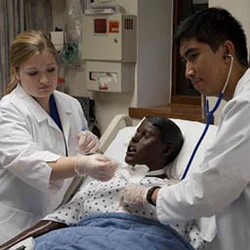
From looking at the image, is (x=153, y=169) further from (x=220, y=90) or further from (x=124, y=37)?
(x=124, y=37)

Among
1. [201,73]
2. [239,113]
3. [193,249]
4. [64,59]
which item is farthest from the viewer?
[64,59]

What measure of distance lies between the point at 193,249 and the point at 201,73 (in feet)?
2.13

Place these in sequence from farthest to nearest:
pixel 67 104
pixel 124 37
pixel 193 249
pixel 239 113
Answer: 1. pixel 124 37
2. pixel 67 104
3. pixel 193 249
4. pixel 239 113

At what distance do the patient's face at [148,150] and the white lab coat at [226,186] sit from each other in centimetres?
47

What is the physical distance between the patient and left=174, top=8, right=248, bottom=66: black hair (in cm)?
61

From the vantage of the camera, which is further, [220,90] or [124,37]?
[124,37]

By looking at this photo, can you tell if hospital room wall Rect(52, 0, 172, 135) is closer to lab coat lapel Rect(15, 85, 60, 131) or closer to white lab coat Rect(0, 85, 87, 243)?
white lab coat Rect(0, 85, 87, 243)

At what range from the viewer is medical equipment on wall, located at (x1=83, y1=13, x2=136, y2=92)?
Answer: 9.98 ft

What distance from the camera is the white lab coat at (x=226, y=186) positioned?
131 centimetres

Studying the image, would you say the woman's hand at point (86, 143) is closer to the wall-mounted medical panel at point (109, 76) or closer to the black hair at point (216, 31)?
the black hair at point (216, 31)

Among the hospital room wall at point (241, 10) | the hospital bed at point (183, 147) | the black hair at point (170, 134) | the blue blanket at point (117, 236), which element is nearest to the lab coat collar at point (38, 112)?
the hospital bed at point (183, 147)

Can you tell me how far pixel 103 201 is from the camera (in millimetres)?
1937

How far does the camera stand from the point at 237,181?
1.34 meters

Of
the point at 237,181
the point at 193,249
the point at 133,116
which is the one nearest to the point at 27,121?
the point at 193,249
